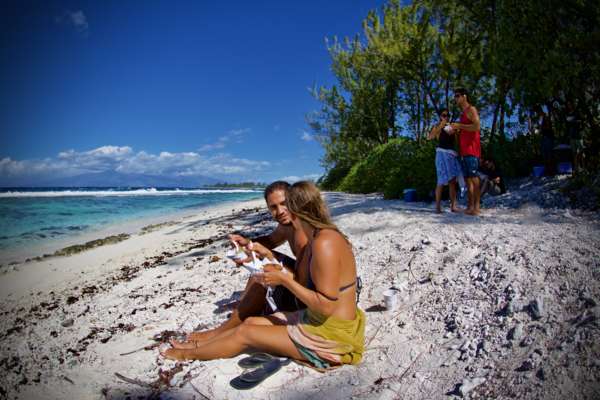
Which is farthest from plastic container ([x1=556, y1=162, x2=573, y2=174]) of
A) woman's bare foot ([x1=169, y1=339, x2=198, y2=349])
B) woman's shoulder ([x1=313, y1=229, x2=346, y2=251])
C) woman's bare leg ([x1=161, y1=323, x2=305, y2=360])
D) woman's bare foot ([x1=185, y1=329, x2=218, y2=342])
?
woman's bare foot ([x1=169, y1=339, x2=198, y2=349])

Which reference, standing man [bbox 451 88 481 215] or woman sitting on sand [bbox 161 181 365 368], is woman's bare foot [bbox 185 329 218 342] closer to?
woman sitting on sand [bbox 161 181 365 368]

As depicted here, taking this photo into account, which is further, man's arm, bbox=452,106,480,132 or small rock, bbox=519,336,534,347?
man's arm, bbox=452,106,480,132

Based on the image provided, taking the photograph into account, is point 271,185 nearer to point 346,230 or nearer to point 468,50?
point 346,230

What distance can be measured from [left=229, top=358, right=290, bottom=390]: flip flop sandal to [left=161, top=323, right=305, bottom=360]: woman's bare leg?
0.11 meters

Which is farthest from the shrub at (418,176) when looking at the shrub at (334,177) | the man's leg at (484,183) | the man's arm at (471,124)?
the shrub at (334,177)

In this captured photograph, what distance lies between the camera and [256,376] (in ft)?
8.57

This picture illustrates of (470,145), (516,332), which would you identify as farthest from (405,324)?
(470,145)

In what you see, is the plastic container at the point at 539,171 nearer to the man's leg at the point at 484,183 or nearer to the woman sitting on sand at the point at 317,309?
the man's leg at the point at 484,183

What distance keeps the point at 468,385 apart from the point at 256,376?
58.5 inches

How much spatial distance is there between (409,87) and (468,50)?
566cm

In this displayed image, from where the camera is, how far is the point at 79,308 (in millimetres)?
4734

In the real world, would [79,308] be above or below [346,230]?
below

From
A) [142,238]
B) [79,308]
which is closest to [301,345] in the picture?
[79,308]

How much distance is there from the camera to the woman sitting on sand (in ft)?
8.01
